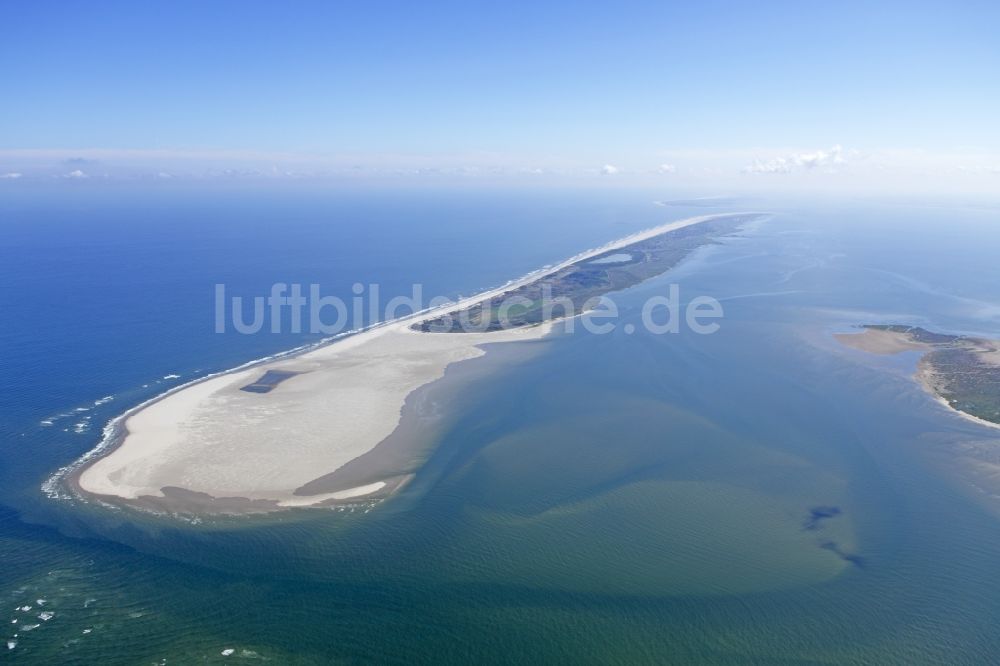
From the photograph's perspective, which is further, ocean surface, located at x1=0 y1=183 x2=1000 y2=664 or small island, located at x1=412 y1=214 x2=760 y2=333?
small island, located at x1=412 y1=214 x2=760 y2=333

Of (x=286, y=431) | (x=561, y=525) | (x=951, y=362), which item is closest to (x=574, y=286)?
(x=951, y=362)

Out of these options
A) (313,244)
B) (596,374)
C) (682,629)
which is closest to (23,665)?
(682,629)

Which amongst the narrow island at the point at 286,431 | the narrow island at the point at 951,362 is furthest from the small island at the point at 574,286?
the narrow island at the point at 951,362

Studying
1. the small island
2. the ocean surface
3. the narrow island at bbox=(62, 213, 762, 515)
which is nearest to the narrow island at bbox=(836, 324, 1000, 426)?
the ocean surface

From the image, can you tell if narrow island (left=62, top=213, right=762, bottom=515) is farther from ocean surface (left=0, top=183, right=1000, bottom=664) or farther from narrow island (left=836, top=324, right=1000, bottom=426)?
narrow island (left=836, top=324, right=1000, bottom=426)

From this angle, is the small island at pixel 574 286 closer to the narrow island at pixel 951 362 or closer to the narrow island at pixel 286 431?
the narrow island at pixel 286 431

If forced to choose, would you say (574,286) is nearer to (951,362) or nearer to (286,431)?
(951,362)
